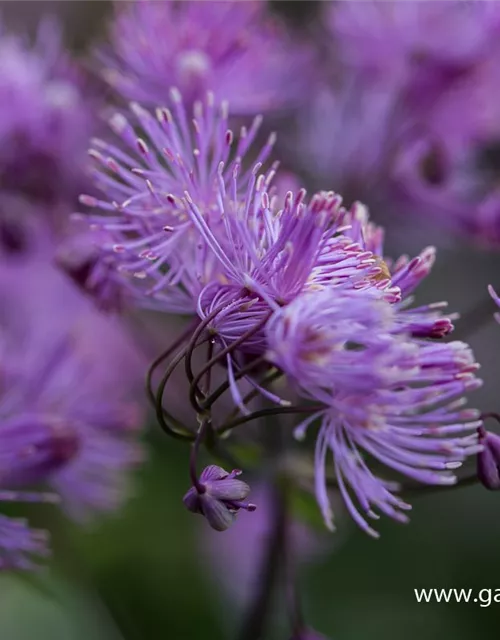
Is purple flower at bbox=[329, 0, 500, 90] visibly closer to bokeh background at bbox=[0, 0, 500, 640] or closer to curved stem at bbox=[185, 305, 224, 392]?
bokeh background at bbox=[0, 0, 500, 640]

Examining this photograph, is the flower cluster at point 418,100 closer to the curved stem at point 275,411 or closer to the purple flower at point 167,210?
the purple flower at point 167,210

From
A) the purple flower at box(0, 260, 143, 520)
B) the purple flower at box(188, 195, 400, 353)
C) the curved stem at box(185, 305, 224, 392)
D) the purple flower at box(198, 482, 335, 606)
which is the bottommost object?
the purple flower at box(198, 482, 335, 606)

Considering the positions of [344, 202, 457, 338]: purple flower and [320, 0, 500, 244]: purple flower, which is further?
[320, 0, 500, 244]: purple flower

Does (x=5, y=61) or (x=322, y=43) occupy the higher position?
(x=322, y=43)

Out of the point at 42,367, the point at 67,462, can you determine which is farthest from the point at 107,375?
the point at 67,462

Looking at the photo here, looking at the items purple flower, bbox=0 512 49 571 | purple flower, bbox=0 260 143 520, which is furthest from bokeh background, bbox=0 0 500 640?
purple flower, bbox=0 512 49 571

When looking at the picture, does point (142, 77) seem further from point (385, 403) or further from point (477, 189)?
point (385, 403)

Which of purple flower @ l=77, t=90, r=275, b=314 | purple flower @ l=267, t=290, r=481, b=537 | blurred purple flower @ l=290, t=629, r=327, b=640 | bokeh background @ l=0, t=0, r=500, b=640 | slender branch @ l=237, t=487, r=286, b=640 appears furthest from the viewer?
bokeh background @ l=0, t=0, r=500, b=640

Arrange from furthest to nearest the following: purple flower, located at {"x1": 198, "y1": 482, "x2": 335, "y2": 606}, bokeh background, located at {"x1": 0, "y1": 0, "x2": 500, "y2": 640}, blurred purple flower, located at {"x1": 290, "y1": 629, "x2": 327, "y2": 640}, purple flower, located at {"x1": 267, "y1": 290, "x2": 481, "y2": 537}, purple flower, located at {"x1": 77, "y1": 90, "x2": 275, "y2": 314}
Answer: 1. purple flower, located at {"x1": 198, "y1": 482, "x2": 335, "y2": 606}
2. bokeh background, located at {"x1": 0, "y1": 0, "x2": 500, "y2": 640}
3. blurred purple flower, located at {"x1": 290, "y1": 629, "x2": 327, "y2": 640}
4. purple flower, located at {"x1": 77, "y1": 90, "x2": 275, "y2": 314}
5. purple flower, located at {"x1": 267, "y1": 290, "x2": 481, "y2": 537}
